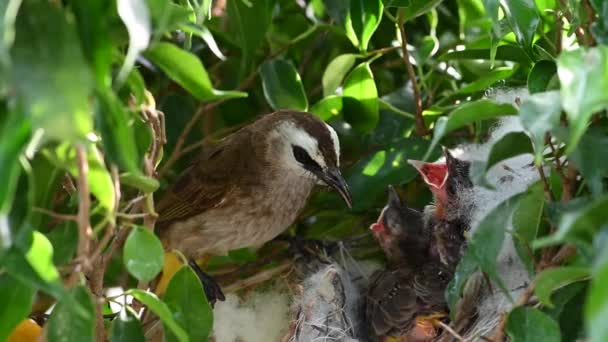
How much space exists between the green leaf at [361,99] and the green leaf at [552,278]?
66 cm

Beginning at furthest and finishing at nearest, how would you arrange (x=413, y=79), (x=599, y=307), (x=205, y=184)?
(x=205, y=184)
(x=413, y=79)
(x=599, y=307)

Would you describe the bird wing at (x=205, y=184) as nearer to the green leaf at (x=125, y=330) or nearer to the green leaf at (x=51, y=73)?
the green leaf at (x=125, y=330)

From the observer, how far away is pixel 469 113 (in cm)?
95

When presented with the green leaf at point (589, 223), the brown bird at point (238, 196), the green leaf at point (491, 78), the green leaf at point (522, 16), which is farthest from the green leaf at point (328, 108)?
the green leaf at point (589, 223)

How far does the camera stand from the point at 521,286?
135 centimetres

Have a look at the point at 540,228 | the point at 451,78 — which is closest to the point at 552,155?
the point at 540,228

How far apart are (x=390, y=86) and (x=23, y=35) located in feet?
4.12

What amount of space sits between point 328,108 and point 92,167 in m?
0.81

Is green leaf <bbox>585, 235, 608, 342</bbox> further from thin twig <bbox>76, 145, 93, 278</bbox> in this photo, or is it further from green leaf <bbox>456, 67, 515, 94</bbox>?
green leaf <bbox>456, 67, 515, 94</bbox>

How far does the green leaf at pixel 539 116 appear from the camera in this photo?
0.83m

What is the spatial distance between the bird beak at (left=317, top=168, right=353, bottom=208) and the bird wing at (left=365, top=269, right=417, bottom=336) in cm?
15

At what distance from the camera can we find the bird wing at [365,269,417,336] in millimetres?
1612

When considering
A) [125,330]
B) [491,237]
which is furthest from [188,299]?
[491,237]

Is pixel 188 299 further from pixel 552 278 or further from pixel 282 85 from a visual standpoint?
pixel 282 85
